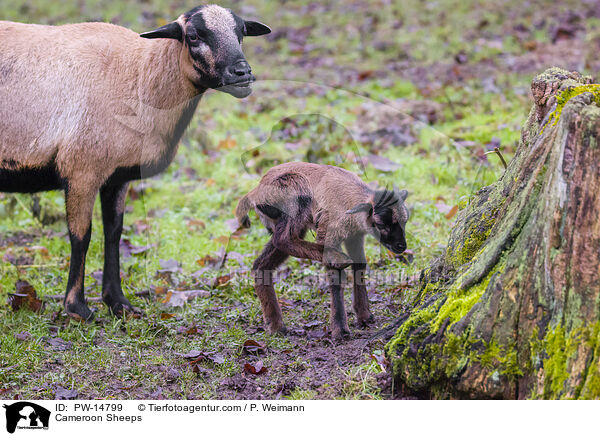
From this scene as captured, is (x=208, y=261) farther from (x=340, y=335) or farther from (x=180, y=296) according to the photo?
(x=340, y=335)

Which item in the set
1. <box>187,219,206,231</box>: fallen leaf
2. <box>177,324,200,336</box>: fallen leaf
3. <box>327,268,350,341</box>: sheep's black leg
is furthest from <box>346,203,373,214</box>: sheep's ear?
<box>187,219,206,231</box>: fallen leaf

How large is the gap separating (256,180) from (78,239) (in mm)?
1513

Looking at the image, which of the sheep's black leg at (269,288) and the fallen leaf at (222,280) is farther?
the fallen leaf at (222,280)

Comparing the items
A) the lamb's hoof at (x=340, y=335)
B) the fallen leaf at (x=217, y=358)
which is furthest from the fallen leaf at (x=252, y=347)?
the lamb's hoof at (x=340, y=335)

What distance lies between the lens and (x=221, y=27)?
4.99m

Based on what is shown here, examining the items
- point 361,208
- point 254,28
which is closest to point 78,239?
point 254,28

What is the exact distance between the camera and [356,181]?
15.9 feet

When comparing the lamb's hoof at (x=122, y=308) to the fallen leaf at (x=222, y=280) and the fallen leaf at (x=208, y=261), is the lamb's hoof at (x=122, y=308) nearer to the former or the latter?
the fallen leaf at (x=222, y=280)

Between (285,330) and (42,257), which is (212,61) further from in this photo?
(42,257)

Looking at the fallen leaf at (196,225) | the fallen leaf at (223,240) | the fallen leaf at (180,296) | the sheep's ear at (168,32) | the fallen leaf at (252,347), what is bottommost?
the fallen leaf at (196,225)

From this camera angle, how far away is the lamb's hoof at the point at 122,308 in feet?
17.9

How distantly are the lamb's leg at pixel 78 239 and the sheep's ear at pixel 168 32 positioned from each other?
127 cm

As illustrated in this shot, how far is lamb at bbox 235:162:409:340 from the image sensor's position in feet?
15.1

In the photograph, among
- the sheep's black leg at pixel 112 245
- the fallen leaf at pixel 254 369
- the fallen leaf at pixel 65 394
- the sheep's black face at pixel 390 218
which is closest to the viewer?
the fallen leaf at pixel 65 394
